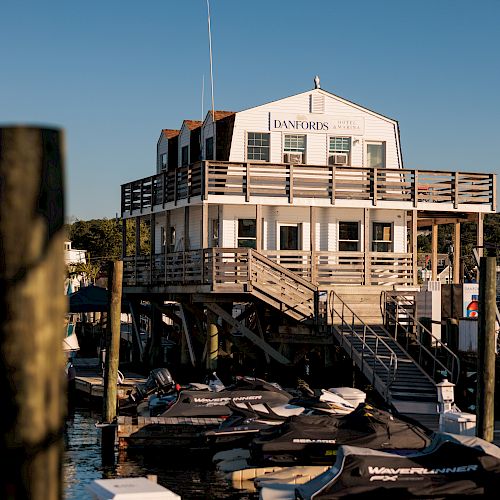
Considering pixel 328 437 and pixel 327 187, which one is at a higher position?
pixel 327 187

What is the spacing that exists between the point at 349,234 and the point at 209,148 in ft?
22.6

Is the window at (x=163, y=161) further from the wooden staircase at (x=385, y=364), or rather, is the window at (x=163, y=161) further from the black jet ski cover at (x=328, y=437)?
the black jet ski cover at (x=328, y=437)

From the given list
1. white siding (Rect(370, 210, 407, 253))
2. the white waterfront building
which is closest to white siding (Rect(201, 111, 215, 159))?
the white waterfront building

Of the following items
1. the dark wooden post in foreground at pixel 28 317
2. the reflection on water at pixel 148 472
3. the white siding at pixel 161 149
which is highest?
the white siding at pixel 161 149

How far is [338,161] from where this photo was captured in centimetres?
3706

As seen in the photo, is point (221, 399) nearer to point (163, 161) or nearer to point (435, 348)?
point (435, 348)

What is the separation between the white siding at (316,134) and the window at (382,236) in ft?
8.93

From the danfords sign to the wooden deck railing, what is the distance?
5.26m

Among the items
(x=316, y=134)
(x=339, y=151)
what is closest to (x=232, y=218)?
(x=316, y=134)

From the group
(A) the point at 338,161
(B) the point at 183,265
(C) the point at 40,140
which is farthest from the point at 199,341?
(C) the point at 40,140

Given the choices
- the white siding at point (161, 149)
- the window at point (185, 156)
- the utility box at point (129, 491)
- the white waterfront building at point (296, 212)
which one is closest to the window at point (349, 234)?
the white waterfront building at point (296, 212)

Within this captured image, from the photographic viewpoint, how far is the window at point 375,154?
123ft

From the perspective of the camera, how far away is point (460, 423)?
18.9 meters

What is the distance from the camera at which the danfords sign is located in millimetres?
36625
